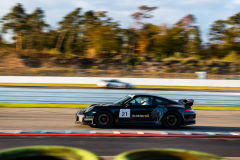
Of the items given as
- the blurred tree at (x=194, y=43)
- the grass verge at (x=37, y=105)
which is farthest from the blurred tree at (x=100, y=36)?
the grass verge at (x=37, y=105)

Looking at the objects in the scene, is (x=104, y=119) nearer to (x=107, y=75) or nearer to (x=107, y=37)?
(x=107, y=75)

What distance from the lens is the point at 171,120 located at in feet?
28.3

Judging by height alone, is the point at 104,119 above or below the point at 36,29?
below

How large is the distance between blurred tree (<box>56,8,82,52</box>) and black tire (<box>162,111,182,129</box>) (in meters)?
53.1

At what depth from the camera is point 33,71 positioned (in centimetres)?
3231

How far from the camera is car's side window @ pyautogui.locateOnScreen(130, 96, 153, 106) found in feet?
27.9

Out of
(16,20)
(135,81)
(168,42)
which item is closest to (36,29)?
(16,20)

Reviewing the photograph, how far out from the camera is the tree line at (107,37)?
54.0 meters

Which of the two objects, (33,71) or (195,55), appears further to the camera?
(195,55)

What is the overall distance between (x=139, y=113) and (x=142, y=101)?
0.41m

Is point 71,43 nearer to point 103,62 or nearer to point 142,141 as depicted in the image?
point 103,62

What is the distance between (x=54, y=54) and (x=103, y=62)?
1298cm

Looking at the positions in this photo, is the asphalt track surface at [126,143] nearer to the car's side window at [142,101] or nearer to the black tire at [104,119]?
the black tire at [104,119]

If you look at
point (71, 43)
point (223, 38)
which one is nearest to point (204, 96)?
point (71, 43)
